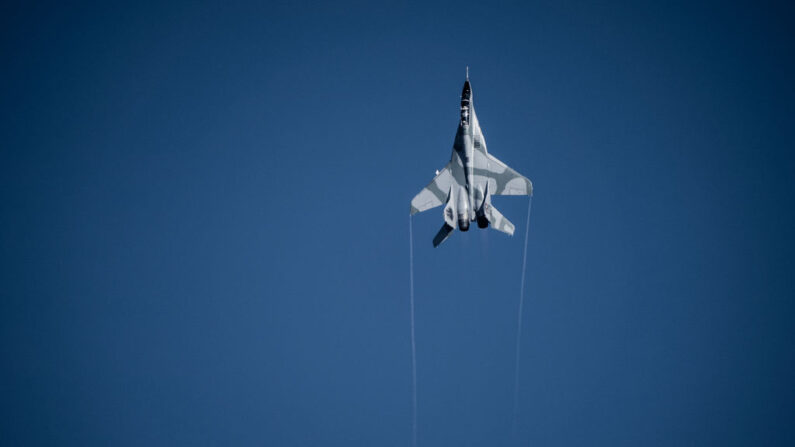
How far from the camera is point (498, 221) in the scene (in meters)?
35.8

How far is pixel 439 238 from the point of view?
35906 mm

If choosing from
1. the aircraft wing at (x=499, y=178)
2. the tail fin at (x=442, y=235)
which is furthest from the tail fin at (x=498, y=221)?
the tail fin at (x=442, y=235)

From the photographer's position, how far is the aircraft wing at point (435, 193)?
36.2 meters

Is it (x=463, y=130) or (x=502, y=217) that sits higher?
(x=463, y=130)

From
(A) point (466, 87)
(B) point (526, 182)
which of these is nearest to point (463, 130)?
(A) point (466, 87)

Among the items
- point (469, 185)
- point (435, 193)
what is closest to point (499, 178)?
point (469, 185)

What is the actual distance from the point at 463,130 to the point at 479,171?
9.51 ft

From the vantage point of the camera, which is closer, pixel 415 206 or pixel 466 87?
pixel 466 87

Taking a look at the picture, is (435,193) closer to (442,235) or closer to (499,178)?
(442,235)

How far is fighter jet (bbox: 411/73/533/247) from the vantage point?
113 feet

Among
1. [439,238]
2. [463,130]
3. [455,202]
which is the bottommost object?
[439,238]

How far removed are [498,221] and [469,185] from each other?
9.01 feet

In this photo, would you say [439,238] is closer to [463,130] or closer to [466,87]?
[463,130]

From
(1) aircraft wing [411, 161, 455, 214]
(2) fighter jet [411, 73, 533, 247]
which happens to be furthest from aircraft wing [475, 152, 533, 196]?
(1) aircraft wing [411, 161, 455, 214]
